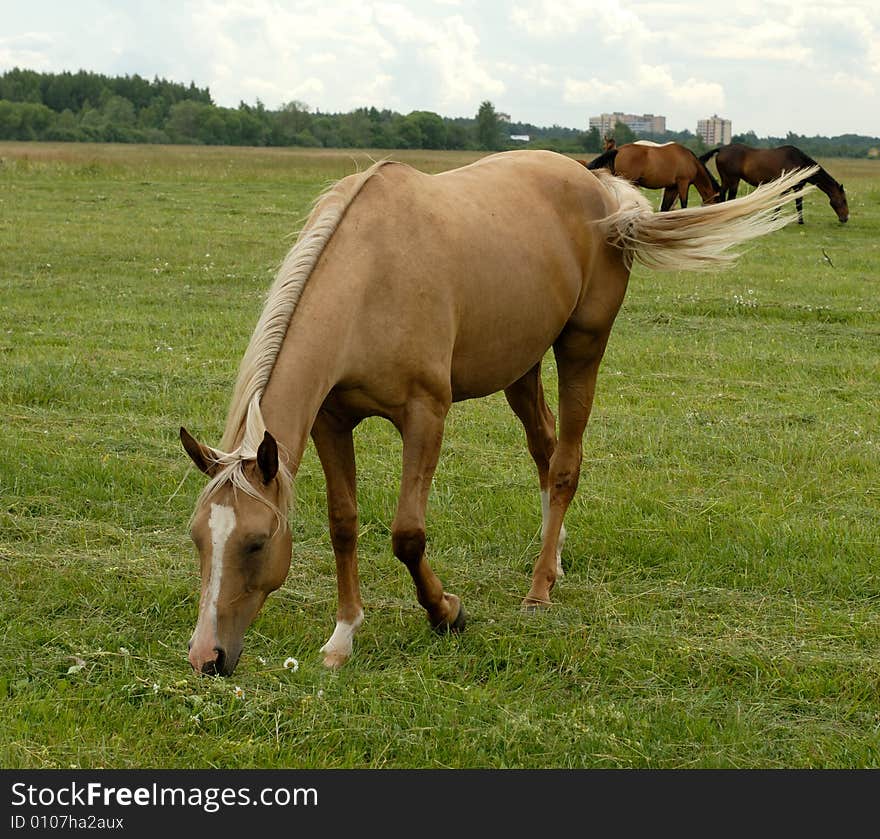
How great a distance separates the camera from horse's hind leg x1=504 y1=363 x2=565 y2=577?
5234 mm

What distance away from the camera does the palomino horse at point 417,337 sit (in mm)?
3209

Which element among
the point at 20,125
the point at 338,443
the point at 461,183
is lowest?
the point at 338,443

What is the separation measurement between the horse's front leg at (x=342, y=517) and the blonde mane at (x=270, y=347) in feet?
1.82

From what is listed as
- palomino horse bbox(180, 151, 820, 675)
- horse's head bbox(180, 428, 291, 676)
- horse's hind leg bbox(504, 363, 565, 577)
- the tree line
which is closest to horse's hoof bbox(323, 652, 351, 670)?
palomino horse bbox(180, 151, 820, 675)

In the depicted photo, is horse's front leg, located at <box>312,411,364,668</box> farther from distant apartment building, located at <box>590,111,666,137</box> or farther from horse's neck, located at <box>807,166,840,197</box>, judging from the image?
distant apartment building, located at <box>590,111,666,137</box>

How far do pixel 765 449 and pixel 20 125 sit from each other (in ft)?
237

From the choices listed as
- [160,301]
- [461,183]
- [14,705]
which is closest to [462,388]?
[461,183]

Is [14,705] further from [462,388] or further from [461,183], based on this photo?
[461,183]

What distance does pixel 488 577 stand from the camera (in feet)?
16.0

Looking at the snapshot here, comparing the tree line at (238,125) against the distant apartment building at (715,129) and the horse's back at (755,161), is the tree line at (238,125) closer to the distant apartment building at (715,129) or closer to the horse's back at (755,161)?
the distant apartment building at (715,129)

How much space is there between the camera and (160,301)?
36.1 feet

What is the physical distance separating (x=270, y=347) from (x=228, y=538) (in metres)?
0.72

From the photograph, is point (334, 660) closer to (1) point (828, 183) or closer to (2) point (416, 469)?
(2) point (416, 469)

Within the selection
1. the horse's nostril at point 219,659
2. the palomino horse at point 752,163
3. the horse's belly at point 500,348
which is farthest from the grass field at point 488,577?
the palomino horse at point 752,163
